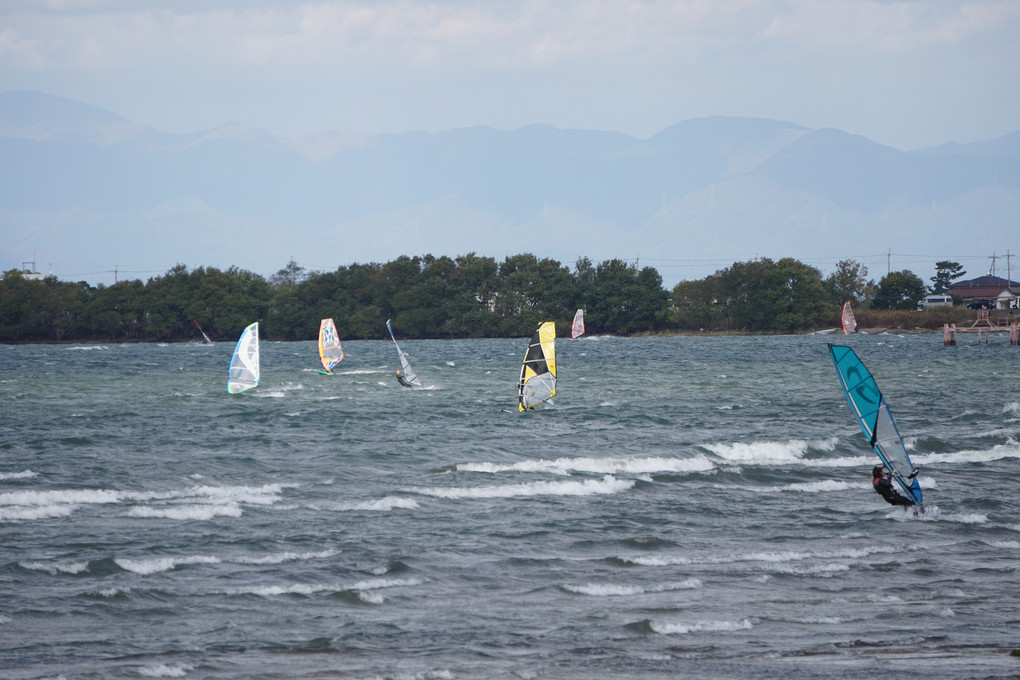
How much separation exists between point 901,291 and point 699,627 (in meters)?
135

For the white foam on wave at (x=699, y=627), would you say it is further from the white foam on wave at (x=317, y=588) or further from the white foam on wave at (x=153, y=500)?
the white foam on wave at (x=153, y=500)

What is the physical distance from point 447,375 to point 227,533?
133ft

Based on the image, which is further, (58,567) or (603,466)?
(603,466)

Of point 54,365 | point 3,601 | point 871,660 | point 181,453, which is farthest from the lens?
point 54,365

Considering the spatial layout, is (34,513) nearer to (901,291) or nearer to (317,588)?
(317,588)

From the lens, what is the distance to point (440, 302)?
136750 mm

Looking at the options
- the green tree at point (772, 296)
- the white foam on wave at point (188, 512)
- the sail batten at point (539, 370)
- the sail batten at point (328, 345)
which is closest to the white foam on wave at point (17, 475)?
the white foam on wave at point (188, 512)

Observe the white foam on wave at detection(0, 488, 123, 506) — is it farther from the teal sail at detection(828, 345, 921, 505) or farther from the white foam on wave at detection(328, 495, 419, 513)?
the teal sail at detection(828, 345, 921, 505)

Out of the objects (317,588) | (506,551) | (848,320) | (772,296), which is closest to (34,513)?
(317,588)

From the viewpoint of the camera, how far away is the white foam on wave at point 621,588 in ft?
36.0

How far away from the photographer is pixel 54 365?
70.2 metres

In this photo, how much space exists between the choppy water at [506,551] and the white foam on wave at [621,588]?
0.15 feet

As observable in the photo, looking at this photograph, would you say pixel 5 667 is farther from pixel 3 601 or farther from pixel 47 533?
pixel 47 533

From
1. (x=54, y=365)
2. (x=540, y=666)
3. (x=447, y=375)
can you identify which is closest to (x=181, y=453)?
(x=540, y=666)
